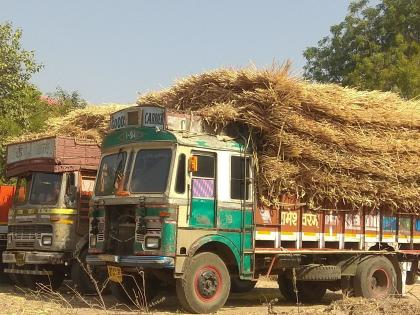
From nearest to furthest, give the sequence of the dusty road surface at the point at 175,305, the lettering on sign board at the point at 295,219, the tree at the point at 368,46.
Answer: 1. the dusty road surface at the point at 175,305
2. the lettering on sign board at the point at 295,219
3. the tree at the point at 368,46

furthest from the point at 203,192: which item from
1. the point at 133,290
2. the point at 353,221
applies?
the point at 353,221

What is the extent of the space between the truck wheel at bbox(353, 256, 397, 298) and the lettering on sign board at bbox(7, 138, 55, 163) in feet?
19.5

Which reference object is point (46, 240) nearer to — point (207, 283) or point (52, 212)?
point (52, 212)

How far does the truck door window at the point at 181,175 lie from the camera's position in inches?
365

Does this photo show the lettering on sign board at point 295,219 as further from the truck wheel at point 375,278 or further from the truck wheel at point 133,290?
the truck wheel at point 133,290

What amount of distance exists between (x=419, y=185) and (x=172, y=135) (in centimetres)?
492

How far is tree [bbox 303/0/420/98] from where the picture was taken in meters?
25.0

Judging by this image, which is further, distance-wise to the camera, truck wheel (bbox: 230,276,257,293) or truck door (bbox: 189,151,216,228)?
truck wheel (bbox: 230,276,257,293)

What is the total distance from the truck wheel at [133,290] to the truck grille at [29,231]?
7.03 feet

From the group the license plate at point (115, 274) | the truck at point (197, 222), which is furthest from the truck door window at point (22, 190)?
the license plate at point (115, 274)

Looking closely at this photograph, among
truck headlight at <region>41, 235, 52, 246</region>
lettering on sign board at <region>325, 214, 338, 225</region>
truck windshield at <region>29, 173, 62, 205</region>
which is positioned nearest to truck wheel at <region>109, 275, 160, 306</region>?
truck headlight at <region>41, 235, 52, 246</region>

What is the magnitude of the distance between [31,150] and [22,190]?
0.81m

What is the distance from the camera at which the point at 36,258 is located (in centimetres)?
1178

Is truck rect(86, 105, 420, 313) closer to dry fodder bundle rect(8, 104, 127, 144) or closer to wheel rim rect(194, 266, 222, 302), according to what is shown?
wheel rim rect(194, 266, 222, 302)
